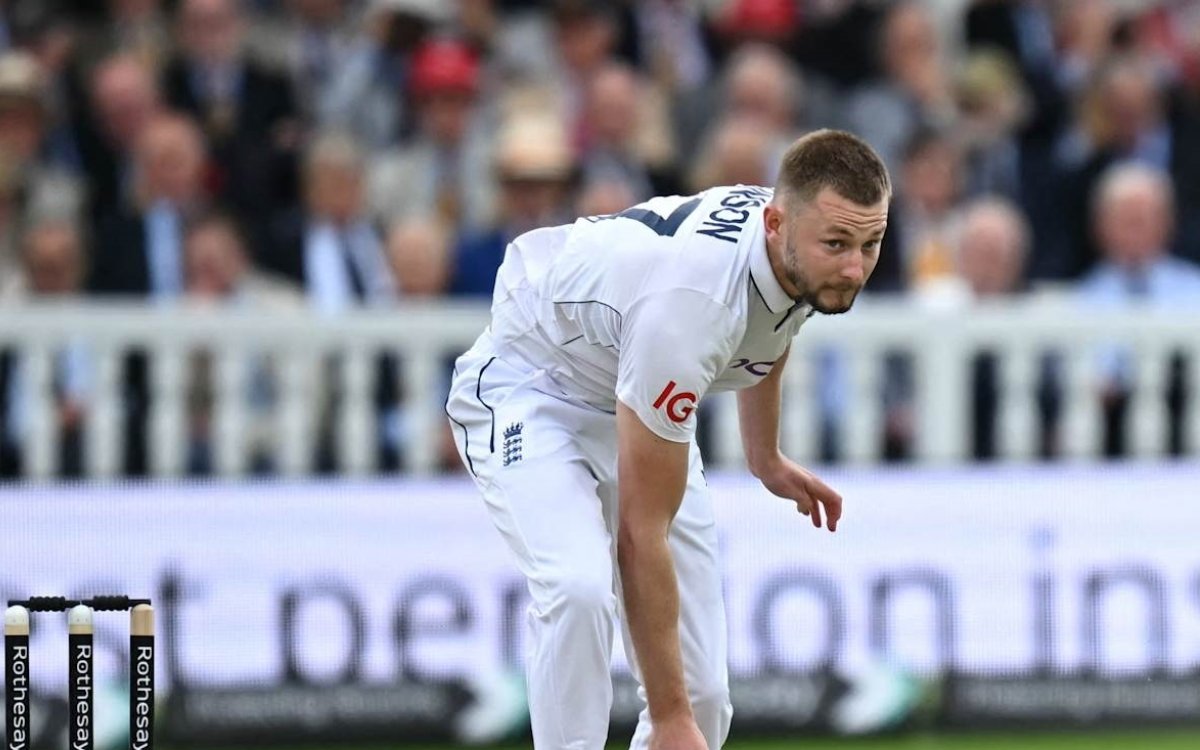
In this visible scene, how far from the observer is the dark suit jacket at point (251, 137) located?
10.6 m

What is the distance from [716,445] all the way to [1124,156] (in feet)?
9.32

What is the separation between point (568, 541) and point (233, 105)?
5705 mm

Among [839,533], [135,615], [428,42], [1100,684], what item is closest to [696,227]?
[135,615]

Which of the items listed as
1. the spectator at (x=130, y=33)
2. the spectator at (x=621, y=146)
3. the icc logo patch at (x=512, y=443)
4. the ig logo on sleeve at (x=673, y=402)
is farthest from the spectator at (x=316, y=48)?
the ig logo on sleeve at (x=673, y=402)

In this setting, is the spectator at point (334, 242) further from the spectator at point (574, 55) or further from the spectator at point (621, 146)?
the spectator at point (574, 55)

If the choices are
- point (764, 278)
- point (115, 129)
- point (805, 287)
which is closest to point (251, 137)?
point (115, 129)

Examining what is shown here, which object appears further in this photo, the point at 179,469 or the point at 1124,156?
the point at 1124,156

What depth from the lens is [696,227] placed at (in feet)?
18.6

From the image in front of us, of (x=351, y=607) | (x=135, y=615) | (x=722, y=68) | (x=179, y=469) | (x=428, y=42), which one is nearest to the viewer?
(x=135, y=615)

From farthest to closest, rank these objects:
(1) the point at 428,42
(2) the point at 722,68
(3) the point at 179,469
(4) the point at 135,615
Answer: (2) the point at 722,68
(1) the point at 428,42
(3) the point at 179,469
(4) the point at 135,615

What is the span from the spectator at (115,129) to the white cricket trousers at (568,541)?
15.1ft

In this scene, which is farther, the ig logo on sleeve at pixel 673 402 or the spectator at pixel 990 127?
the spectator at pixel 990 127

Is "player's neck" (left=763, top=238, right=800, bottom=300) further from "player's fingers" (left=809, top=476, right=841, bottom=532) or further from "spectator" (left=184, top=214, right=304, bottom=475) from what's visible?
"spectator" (left=184, top=214, right=304, bottom=475)

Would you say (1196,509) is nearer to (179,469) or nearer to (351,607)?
(351,607)
